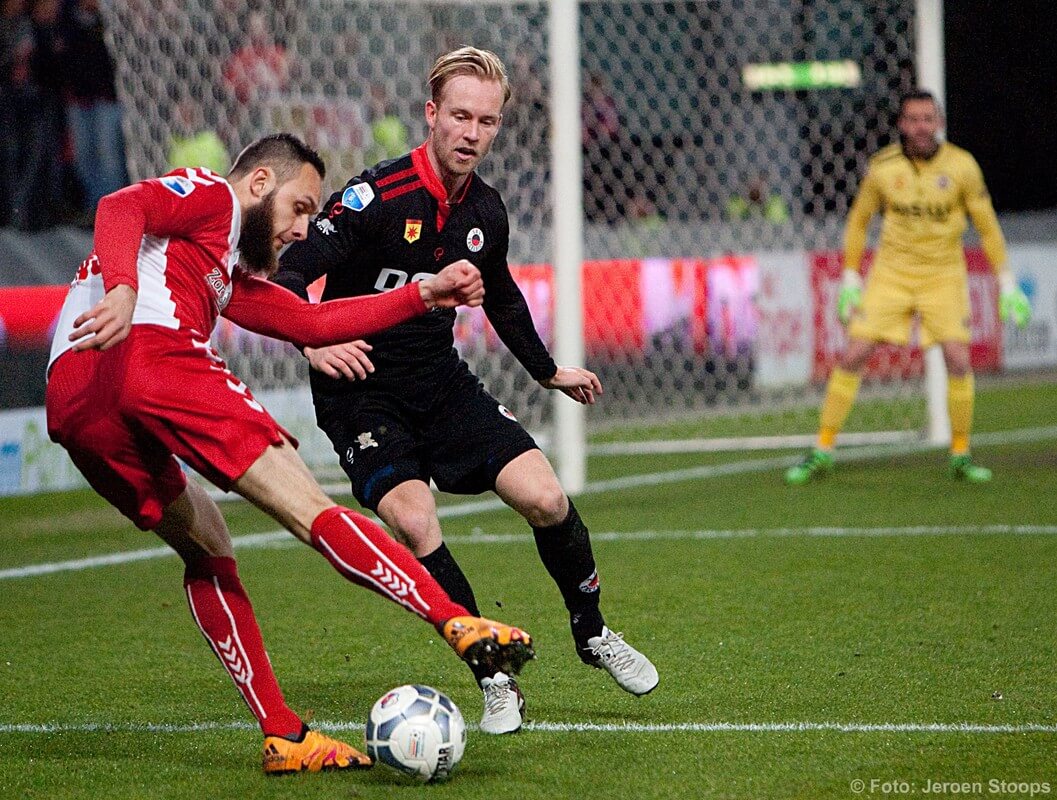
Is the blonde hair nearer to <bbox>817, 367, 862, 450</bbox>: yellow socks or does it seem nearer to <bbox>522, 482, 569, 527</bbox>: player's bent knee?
<bbox>522, 482, 569, 527</bbox>: player's bent knee

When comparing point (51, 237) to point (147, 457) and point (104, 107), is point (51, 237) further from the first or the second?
point (147, 457)

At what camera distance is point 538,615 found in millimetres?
6152

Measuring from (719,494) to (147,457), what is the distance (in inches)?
239

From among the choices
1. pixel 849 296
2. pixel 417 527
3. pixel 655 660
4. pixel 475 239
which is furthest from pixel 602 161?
pixel 417 527

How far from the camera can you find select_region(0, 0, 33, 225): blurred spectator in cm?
1209

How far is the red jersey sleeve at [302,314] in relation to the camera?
162 inches

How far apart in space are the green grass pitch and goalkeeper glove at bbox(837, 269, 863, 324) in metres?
1.34

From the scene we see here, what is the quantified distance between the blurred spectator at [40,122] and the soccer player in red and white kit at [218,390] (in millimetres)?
7772

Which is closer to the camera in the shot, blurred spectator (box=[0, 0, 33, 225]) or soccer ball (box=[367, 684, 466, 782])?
soccer ball (box=[367, 684, 466, 782])

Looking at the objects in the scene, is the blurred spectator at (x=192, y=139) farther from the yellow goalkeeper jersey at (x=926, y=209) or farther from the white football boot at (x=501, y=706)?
the white football boot at (x=501, y=706)

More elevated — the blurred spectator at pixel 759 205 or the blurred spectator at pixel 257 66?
the blurred spectator at pixel 257 66

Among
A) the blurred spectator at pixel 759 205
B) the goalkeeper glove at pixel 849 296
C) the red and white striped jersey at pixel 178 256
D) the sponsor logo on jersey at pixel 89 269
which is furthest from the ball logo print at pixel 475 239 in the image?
the blurred spectator at pixel 759 205

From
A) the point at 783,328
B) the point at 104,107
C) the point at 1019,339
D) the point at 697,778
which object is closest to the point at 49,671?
the point at 697,778

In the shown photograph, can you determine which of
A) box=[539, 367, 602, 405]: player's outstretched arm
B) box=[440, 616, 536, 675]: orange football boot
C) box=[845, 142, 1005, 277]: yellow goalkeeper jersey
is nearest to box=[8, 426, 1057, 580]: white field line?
box=[845, 142, 1005, 277]: yellow goalkeeper jersey
